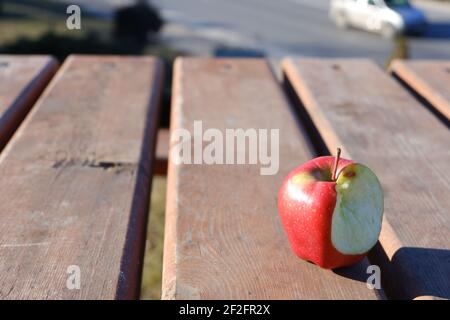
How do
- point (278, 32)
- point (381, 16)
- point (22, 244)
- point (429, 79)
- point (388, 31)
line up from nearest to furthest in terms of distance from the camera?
1. point (22, 244)
2. point (429, 79)
3. point (388, 31)
4. point (278, 32)
5. point (381, 16)

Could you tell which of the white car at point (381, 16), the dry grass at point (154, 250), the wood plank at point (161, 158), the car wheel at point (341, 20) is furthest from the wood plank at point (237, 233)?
the car wheel at point (341, 20)

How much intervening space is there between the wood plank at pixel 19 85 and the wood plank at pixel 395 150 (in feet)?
2.82

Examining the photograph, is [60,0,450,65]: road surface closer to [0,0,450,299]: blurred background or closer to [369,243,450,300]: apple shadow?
[0,0,450,299]: blurred background

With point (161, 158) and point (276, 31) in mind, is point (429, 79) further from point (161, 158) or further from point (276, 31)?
point (276, 31)

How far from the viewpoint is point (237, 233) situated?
124 cm

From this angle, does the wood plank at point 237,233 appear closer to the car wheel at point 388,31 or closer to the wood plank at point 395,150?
the wood plank at point 395,150

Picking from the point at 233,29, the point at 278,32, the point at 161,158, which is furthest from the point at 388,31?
the point at 161,158

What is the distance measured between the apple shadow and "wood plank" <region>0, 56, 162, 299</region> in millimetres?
458

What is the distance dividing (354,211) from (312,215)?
0.24 feet

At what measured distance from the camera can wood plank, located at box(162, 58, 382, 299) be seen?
1081 mm

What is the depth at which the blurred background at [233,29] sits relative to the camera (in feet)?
31.2

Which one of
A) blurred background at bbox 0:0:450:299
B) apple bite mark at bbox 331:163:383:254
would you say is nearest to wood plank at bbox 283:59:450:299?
apple bite mark at bbox 331:163:383:254

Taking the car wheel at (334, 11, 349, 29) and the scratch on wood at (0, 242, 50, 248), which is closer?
the scratch on wood at (0, 242, 50, 248)
